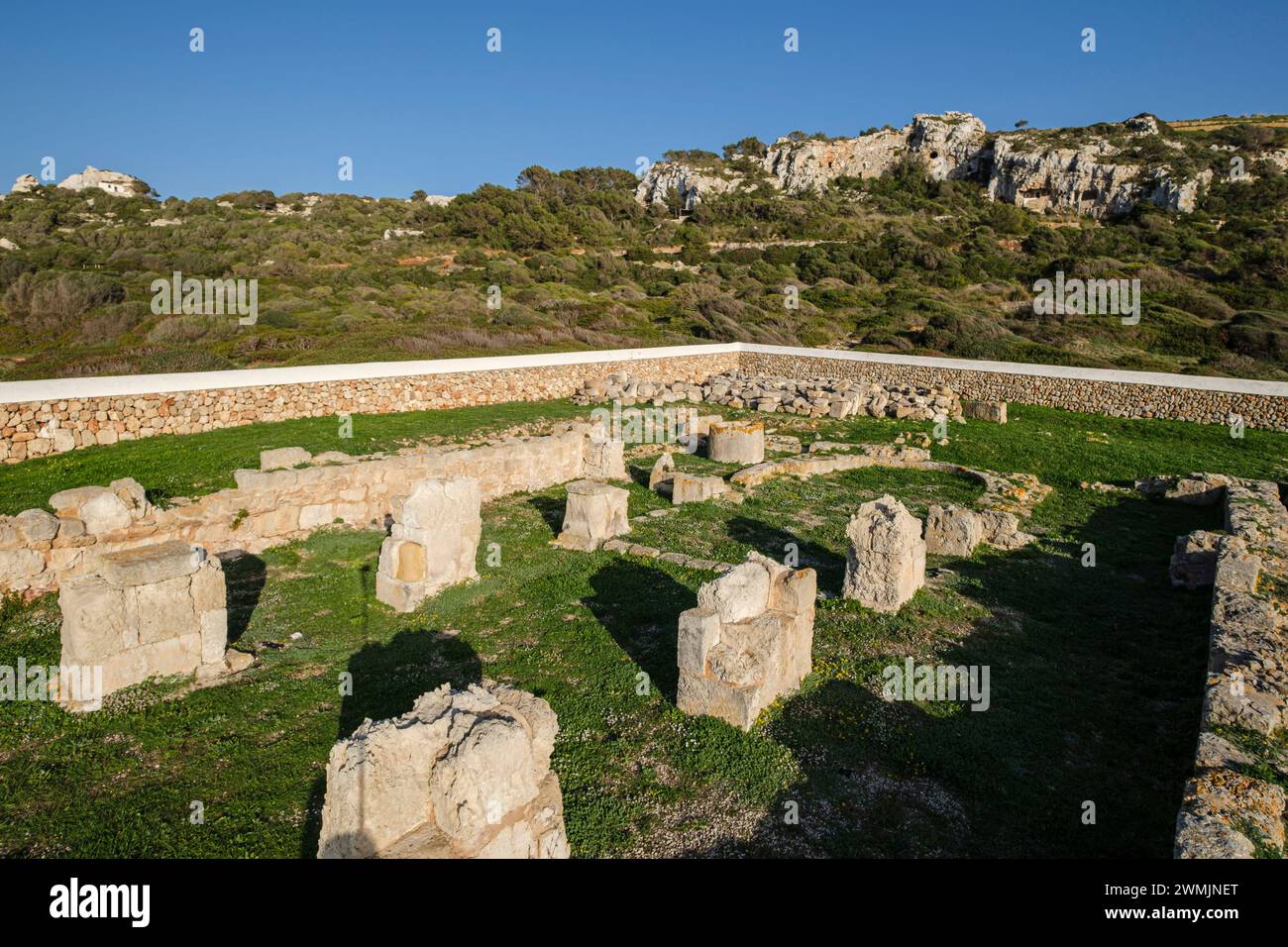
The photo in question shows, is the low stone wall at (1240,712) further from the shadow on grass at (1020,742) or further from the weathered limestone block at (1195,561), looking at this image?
the shadow on grass at (1020,742)

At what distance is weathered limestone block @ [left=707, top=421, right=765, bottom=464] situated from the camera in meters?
16.7

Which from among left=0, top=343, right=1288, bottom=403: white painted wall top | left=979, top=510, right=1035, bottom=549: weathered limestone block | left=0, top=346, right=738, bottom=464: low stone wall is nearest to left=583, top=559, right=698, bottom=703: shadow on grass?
left=979, top=510, right=1035, bottom=549: weathered limestone block

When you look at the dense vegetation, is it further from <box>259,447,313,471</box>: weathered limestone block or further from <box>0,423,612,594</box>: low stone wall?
<box>0,423,612,594</box>: low stone wall

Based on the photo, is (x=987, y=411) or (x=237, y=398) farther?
(x=987, y=411)

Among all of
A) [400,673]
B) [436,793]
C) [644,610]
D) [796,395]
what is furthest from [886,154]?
[436,793]

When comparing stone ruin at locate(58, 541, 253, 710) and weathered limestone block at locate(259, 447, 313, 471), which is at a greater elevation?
weathered limestone block at locate(259, 447, 313, 471)

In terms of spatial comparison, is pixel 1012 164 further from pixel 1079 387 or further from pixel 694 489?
pixel 694 489

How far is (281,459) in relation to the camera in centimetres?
1299

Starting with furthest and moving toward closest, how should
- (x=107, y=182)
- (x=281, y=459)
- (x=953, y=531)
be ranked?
(x=107, y=182)
(x=281, y=459)
(x=953, y=531)

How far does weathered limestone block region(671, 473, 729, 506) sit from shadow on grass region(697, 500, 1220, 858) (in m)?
4.96

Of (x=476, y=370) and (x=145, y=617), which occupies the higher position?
(x=476, y=370)

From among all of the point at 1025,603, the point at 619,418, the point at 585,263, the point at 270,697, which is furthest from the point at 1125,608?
the point at 585,263

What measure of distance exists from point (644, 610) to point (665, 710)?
2.18 meters

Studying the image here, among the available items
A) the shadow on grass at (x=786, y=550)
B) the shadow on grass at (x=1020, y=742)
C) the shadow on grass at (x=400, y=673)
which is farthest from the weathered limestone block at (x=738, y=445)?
the shadow on grass at (x=400, y=673)
